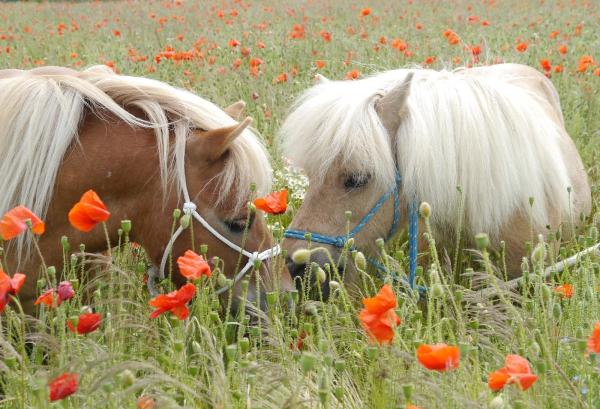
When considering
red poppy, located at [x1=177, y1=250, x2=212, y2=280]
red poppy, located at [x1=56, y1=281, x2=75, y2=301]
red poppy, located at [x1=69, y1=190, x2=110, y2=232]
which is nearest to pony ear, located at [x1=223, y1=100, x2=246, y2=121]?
red poppy, located at [x1=69, y1=190, x2=110, y2=232]

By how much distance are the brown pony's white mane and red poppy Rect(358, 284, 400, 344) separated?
49.1 inches

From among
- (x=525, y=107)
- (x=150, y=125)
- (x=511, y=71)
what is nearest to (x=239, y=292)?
(x=150, y=125)

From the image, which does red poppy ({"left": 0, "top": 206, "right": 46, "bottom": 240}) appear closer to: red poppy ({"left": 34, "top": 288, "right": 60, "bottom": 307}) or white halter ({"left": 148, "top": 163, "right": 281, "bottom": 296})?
red poppy ({"left": 34, "top": 288, "right": 60, "bottom": 307})

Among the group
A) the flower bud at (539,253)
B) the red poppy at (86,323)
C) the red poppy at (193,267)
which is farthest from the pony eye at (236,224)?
the flower bud at (539,253)

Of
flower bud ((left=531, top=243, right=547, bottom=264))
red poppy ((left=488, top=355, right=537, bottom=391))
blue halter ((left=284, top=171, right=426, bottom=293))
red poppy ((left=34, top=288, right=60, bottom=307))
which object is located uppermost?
flower bud ((left=531, top=243, right=547, bottom=264))

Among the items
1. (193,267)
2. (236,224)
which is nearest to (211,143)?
(236,224)

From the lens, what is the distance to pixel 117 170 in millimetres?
2992

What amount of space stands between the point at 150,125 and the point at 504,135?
1.59m

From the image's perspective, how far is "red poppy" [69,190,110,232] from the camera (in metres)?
2.32

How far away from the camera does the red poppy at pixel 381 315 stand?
1847 mm

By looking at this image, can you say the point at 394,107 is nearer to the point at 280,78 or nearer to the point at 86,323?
the point at 86,323

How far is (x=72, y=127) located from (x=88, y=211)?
30.6 inches

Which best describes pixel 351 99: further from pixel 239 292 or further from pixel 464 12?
pixel 464 12

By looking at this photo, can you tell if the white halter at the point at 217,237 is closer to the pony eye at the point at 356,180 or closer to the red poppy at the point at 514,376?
the pony eye at the point at 356,180
